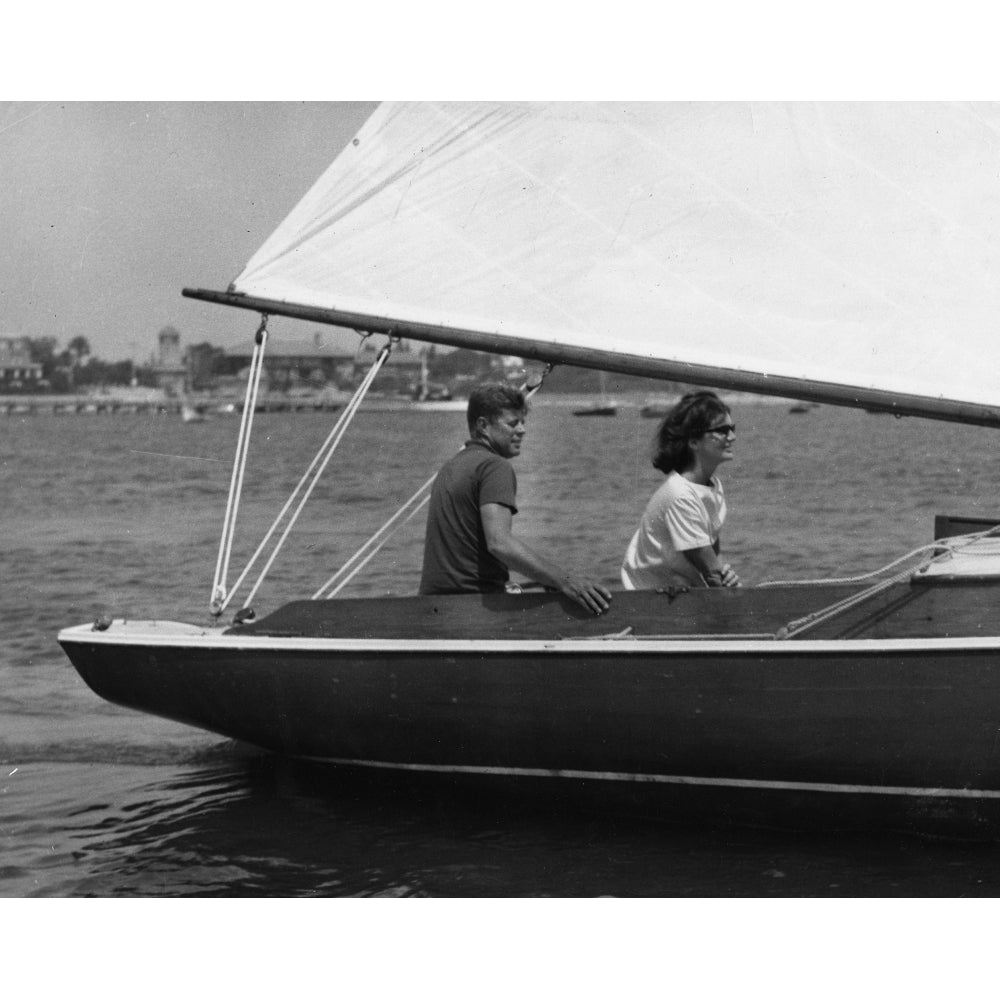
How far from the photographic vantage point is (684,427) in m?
6.39

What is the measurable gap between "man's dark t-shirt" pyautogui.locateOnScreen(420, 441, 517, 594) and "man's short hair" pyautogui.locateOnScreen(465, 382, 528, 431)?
0.13 m

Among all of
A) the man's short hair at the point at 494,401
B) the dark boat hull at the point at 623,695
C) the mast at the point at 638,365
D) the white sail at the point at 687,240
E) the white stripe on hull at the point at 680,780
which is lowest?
the white stripe on hull at the point at 680,780

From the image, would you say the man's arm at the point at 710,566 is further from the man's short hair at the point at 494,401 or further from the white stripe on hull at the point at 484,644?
the man's short hair at the point at 494,401

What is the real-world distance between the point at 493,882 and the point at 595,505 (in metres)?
19.2

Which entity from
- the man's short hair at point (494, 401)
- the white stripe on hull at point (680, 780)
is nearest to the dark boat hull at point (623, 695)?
the white stripe on hull at point (680, 780)

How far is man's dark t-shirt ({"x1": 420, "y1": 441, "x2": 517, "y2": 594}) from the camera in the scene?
6625 millimetres

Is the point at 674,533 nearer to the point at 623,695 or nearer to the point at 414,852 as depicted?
the point at 623,695

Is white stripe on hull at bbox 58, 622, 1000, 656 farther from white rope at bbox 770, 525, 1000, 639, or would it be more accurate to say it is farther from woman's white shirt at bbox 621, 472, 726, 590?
woman's white shirt at bbox 621, 472, 726, 590

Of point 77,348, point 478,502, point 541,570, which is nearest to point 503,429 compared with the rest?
point 478,502

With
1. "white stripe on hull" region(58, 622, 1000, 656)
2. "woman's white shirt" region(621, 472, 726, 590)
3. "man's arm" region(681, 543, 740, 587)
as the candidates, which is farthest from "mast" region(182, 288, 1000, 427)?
"white stripe on hull" region(58, 622, 1000, 656)

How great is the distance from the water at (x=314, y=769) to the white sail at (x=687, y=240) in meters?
1.80

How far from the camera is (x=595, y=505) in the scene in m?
25.2

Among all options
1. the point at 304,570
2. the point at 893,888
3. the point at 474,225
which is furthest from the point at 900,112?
the point at 304,570

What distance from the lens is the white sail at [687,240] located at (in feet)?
20.3
